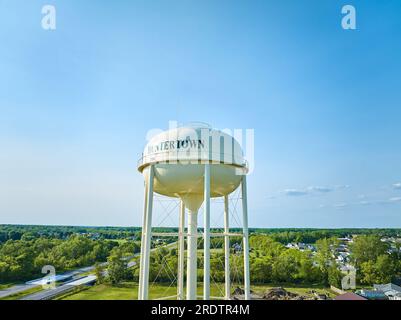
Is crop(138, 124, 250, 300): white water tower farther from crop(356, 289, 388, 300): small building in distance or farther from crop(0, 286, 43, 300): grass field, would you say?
crop(0, 286, 43, 300): grass field

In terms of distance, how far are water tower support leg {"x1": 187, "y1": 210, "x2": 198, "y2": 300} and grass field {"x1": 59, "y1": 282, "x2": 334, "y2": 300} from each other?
1395 cm

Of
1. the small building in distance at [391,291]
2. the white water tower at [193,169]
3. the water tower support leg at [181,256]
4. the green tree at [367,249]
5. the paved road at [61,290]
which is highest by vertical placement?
the white water tower at [193,169]

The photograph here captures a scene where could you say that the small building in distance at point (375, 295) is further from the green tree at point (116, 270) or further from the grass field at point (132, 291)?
the green tree at point (116, 270)

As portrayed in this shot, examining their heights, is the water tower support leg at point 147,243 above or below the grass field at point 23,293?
above

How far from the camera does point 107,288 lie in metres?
27.8

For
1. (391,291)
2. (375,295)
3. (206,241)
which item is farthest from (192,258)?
(391,291)

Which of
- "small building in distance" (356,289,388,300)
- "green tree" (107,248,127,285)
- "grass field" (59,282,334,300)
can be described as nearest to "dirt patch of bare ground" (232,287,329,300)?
"grass field" (59,282,334,300)

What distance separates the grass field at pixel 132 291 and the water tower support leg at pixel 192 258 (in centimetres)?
1395

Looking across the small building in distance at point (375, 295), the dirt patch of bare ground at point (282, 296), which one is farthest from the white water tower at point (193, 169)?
the small building in distance at point (375, 295)

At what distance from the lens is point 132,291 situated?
1048 inches

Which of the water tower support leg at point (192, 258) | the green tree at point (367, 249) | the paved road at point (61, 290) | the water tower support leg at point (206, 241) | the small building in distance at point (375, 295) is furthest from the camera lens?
the green tree at point (367, 249)

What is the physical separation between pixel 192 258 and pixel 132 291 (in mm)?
18119

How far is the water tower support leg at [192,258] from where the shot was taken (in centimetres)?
1099
